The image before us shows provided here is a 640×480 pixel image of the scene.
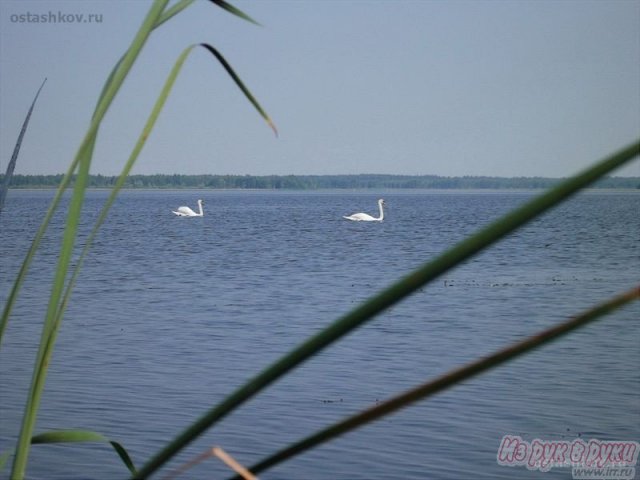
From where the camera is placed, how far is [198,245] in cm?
2712

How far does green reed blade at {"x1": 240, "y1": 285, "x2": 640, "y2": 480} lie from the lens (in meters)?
0.51

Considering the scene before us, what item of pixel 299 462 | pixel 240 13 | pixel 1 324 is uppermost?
pixel 240 13

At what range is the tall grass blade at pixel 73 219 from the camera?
2.64ft

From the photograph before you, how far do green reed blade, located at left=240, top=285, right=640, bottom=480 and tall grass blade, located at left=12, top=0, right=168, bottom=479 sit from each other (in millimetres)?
321

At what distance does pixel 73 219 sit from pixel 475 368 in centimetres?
44

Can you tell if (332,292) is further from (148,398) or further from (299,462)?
(299,462)

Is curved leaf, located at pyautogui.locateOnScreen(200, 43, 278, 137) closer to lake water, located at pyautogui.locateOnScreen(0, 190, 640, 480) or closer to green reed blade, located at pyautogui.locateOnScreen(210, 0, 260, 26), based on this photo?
green reed blade, located at pyautogui.locateOnScreen(210, 0, 260, 26)

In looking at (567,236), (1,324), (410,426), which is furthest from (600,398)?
(567,236)

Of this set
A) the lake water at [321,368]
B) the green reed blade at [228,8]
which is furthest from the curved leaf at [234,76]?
the lake water at [321,368]

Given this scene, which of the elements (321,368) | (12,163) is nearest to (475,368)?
(12,163)

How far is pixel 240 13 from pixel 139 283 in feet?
51.0

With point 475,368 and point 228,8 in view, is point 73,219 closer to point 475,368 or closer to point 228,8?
point 228,8

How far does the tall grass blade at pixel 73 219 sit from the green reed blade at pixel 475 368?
0.32m

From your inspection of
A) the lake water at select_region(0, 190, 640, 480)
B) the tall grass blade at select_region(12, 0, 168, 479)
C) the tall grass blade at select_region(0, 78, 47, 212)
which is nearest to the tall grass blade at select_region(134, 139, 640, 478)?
the lake water at select_region(0, 190, 640, 480)
